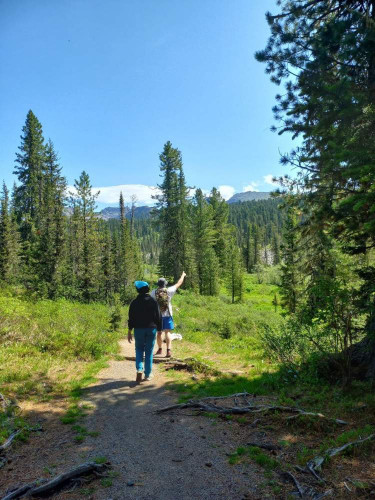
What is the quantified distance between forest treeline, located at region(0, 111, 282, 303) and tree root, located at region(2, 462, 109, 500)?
78.4 ft

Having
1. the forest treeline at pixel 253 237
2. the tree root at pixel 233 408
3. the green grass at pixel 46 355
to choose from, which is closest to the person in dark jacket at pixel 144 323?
the tree root at pixel 233 408

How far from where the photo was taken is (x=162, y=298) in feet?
29.1

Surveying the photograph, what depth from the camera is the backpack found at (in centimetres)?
887

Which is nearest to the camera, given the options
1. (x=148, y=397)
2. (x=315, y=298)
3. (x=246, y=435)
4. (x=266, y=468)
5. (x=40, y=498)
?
(x=40, y=498)

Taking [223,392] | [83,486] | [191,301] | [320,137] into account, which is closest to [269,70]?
[320,137]

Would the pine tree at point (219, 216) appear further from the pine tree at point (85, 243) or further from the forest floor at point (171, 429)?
the forest floor at point (171, 429)

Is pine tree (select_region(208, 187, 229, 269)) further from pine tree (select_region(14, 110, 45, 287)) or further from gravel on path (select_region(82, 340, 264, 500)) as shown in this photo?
gravel on path (select_region(82, 340, 264, 500))

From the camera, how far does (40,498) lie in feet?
10.4

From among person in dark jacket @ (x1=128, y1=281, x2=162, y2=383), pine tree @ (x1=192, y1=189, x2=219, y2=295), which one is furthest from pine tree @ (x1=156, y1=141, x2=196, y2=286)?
person in dark jacket @ (x1=128, y1=281, x2=162, y2=383)

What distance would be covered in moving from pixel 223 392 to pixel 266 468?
2.83 metres

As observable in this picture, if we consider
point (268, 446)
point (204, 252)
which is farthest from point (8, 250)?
point (268, 446)

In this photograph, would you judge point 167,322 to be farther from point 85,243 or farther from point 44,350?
point 85,243

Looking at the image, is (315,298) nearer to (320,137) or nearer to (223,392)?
(223,392)

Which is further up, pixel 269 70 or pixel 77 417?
pixel 269 70
